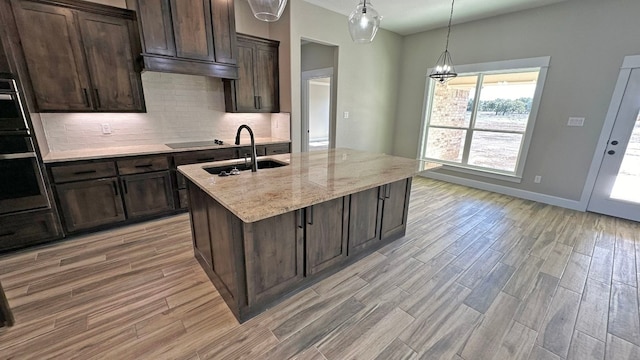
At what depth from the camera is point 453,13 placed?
4.11 metres

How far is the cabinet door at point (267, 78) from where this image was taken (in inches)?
153

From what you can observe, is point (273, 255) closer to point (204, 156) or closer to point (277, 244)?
point (277, 244)

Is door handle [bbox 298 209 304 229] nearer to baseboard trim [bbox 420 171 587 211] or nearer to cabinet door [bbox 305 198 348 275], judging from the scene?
cabinet door [bbox 305 198 348 275]

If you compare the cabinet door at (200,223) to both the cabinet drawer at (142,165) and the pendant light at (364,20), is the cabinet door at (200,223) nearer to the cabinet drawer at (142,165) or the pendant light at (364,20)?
the cabinet drawer at (142,165)

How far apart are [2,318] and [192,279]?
1091mm

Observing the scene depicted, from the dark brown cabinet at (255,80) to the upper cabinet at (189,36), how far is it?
283mm

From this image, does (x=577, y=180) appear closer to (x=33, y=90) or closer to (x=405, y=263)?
(x=405, y=263)

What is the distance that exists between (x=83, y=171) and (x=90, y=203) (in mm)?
350

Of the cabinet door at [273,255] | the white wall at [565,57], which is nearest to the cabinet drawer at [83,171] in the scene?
the cabinet door at [273,255]

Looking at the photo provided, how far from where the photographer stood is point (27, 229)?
8.07 feet

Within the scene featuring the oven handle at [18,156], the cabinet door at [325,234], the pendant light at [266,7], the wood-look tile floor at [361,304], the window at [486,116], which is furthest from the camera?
the window at [486,116]

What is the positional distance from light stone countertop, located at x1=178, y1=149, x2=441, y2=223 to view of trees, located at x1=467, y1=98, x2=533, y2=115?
2896mm

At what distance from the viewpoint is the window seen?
414 cm

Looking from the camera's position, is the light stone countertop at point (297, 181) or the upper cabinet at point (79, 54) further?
the upper cabinet at point (79, 54)
